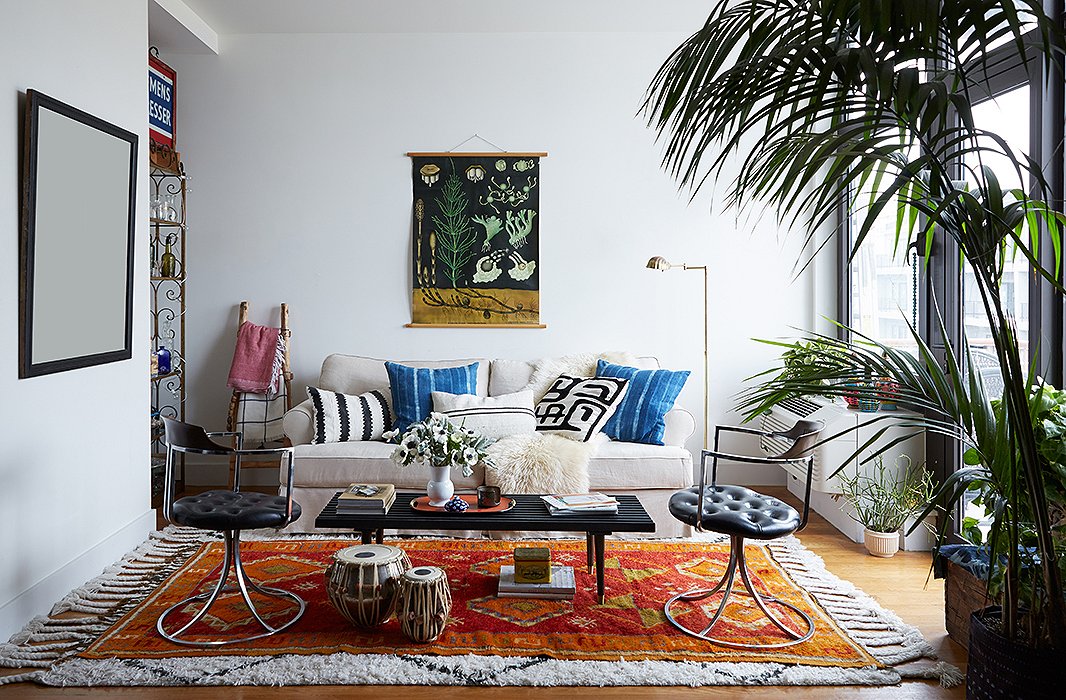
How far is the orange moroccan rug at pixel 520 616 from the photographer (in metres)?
2.90

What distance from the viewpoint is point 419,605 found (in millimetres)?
2906

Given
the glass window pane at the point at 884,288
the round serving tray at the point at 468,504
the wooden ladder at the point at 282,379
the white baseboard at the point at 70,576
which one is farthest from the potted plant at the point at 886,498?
the white baseboard at the point at 70,576

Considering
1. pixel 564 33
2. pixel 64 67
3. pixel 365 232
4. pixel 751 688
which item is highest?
pixel 564 33

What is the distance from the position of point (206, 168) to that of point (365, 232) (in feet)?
3.58

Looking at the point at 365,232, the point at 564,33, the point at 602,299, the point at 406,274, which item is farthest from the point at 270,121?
the point at 602,299

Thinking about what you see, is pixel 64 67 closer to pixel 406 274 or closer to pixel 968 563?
pixel 406 274

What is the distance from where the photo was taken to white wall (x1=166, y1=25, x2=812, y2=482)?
5.40m

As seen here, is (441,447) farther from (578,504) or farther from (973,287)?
(973,287)

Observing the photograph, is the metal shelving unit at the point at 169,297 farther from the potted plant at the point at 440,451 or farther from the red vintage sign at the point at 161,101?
the potted plant at the point at 440,451

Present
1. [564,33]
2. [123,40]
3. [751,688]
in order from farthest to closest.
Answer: [564,33], [123,40], [751,688]

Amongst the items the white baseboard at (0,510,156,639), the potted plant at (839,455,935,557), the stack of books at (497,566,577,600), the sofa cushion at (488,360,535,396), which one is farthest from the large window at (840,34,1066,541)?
the white baseboard at (0,510,156,639)

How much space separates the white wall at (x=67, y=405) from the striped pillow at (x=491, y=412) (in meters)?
1.53

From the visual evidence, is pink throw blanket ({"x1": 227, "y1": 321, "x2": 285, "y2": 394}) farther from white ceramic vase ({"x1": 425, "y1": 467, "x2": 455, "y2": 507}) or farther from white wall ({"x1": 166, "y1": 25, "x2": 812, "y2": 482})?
white ceramic vase ({"x1": 425, "y1": 467, "x2": 455, "y2": 507})

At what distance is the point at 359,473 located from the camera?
432 cm
